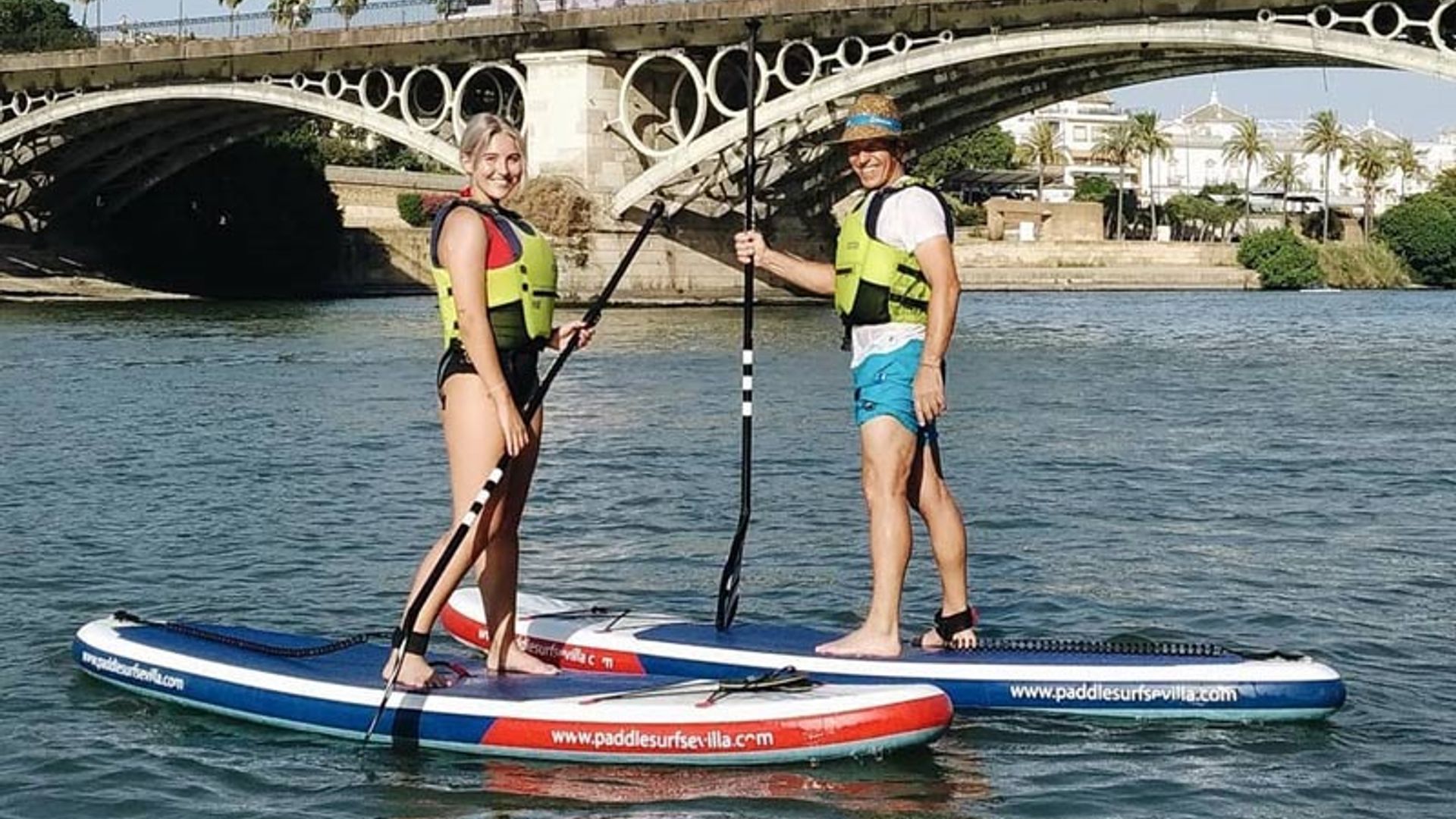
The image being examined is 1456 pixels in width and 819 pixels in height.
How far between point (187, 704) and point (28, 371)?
22426 millimetres

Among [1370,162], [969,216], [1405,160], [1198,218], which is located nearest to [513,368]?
[969,216]

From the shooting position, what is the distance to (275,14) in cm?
5638

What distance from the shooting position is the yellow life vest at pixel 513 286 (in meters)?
7.98

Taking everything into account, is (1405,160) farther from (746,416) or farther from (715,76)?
(746,416)

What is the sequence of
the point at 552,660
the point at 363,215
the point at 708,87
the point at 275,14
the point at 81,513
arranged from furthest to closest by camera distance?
1. the point at 363,215
2. the point at 275,14
3. the point at 708,87
4. the point at 81,513
5. the point at 552,660

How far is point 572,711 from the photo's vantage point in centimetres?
776

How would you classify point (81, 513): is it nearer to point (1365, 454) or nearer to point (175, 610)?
point (175, 610)

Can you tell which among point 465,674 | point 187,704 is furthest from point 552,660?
point 187,704

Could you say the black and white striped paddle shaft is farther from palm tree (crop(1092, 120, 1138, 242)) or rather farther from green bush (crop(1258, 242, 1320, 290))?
palm tree (crop(1092, 120, 1138, 242))

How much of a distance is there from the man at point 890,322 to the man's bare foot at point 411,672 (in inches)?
61.2

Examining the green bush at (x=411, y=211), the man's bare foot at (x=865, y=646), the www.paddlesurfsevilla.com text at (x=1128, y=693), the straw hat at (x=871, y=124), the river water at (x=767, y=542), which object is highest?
the green bush at (x=411, y=211)

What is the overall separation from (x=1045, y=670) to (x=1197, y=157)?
17169 cm

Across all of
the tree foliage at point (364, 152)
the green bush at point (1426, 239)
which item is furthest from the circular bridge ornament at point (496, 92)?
the green bush at point (1426, 239)

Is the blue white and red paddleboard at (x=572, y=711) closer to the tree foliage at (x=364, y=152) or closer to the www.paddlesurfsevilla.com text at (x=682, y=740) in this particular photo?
the www.paddlesurfsevilla.com text at (x=682, y=740)
